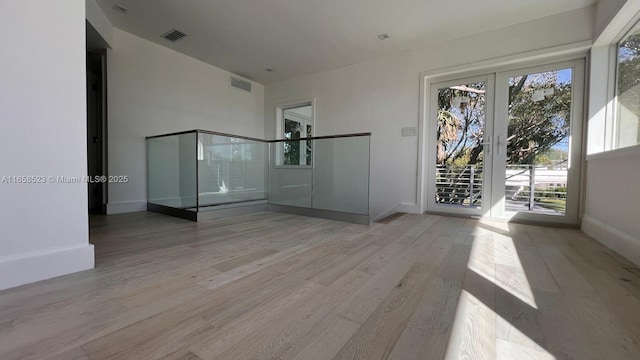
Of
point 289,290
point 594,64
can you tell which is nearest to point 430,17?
point 594,64

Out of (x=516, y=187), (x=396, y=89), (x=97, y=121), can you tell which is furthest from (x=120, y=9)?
(x=516, y=187)

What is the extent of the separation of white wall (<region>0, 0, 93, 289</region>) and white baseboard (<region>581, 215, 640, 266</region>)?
11.5ft

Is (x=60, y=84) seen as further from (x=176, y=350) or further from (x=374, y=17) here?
(x=374, y=17)

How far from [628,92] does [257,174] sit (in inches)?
163

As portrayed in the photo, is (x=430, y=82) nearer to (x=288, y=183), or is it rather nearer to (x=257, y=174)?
(x=288, y=183)

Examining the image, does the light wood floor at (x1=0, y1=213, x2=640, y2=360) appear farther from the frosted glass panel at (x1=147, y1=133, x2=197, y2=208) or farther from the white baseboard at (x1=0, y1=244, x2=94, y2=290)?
the frosted glass panel at (x1=147, y1=133, x2=197, y2=208)

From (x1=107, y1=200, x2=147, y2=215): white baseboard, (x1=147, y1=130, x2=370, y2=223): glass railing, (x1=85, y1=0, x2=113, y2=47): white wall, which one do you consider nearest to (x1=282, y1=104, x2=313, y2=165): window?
(x1=147, y1=130, x2=370, y2=223): glass railing

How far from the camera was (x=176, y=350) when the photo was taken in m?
0.85

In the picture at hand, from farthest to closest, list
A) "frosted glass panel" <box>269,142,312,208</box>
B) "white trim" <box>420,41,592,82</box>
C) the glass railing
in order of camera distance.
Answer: "frosted glass panel" <box>269,142,312,208</box> < the glass railing < "white trim" <box>420,41,592,82</box>

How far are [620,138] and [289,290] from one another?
3.32 metres

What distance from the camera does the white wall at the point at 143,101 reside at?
3.50 meters

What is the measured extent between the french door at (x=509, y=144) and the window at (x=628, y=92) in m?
0.40

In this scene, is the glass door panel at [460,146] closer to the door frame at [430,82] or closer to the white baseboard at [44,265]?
the door frame at [430,82]

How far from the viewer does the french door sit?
3020 millimetres
